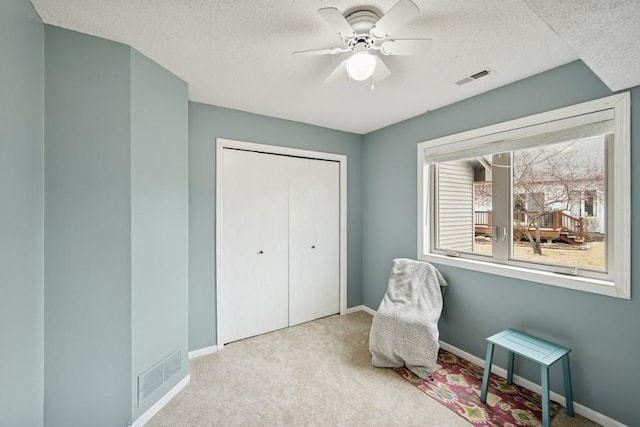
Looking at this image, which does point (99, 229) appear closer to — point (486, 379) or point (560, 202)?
point (486, 379)

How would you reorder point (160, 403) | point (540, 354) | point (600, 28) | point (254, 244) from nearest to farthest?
point (600, 28) → point (540, 354) → point (160, 403) → point (254, 244)

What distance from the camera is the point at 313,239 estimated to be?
138 inches

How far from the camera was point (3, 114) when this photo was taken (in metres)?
1.20

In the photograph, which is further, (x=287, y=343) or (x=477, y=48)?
(x=287, y=343)

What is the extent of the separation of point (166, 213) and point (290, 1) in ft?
5.28

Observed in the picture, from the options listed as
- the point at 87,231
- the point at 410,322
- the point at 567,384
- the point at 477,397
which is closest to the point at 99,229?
the point at 87,231

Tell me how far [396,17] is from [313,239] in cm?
258

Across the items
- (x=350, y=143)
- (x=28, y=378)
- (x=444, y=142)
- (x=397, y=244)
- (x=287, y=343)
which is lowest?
(x=287, y=343)

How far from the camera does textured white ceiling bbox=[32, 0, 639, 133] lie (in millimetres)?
1415

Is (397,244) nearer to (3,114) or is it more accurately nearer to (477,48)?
(477,48)

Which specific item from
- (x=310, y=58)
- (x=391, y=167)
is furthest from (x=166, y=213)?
(x=391, y=167)

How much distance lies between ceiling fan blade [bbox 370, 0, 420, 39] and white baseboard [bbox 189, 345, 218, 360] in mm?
2927

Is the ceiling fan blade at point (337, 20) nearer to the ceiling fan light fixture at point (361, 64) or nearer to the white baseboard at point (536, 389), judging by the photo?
the ceiling fan light fixture at point (361, 64)

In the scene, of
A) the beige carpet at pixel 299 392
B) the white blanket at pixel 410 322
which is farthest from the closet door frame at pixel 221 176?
the white blanket at pixel 410 322
